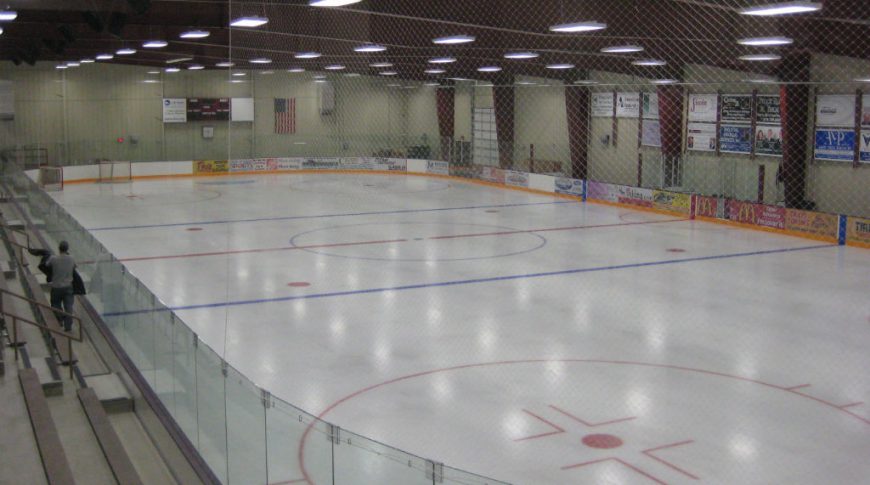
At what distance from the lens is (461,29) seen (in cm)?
1625

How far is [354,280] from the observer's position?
16.4m

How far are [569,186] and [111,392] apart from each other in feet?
71.2

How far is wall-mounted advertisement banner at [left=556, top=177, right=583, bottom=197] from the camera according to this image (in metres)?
28.8

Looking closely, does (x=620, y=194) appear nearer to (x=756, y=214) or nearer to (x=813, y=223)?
(x=756, y=214)

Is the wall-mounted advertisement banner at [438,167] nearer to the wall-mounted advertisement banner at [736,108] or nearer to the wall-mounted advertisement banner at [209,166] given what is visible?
the wall-mounted advertisement banner at [209,166]

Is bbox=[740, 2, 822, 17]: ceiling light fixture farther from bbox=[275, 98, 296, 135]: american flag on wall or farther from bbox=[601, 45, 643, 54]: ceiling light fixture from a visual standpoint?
bbox=[275, 98, 296, 135]: american flag on wall

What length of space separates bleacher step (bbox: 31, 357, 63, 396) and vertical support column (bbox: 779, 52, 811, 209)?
18.5m

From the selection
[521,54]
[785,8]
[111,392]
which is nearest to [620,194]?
[521,54]

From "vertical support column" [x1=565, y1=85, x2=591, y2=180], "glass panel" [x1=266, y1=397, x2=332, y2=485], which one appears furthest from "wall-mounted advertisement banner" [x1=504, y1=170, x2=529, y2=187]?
"glass panel" [x1=266, y1=397, x2=332, y2=485]

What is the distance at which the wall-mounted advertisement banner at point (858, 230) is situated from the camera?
65.6ft

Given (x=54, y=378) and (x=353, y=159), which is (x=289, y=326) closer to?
(x=54, y=378)

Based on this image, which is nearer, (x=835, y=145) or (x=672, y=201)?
(x=835, y=145)

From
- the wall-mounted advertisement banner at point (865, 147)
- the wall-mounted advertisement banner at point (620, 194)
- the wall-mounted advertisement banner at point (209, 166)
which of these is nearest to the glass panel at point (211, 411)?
the wall-mounted advertisement banner at point (865, 147)

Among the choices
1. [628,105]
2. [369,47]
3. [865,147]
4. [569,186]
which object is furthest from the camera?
[569,186]
